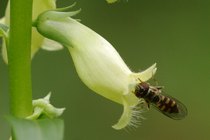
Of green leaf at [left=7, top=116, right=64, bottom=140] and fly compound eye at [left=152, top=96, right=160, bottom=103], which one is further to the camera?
fly compound eye at [left=152, top=96, right=160, bottom=103]

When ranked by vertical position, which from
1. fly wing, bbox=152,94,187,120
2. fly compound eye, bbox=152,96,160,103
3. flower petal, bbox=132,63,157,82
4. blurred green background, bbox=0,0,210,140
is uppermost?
flower petal, bbox=132,63,157,82

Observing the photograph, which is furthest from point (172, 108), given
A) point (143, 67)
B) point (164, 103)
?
point (143, 67)

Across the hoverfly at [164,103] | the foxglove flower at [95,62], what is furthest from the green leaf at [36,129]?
the hoverfly at [164,103]

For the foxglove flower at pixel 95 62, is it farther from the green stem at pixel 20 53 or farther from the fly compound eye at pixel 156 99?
the fly compound eye at pixel 156 99

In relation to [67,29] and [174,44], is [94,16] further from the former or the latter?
[67,29]

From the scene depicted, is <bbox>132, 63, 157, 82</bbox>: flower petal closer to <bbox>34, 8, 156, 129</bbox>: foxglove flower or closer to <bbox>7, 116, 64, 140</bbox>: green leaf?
<bbox>34, 8, 156, 129</bbox>: foxglove flower

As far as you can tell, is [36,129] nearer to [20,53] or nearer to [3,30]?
[20,53]

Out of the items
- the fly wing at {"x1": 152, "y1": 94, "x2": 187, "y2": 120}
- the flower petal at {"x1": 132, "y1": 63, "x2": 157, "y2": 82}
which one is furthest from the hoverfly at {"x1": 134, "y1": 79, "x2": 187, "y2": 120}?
the flower petal at {"x1": 132, "y1": 63, "x2": 157, "y2": 82}

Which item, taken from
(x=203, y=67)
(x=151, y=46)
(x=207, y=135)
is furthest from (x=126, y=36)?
(x=207, y=135)
